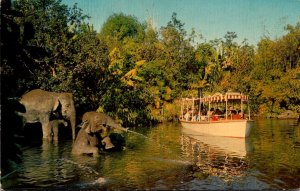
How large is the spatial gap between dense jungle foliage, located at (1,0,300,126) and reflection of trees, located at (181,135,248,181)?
37.4 ft

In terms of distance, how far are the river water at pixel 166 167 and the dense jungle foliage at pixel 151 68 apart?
9079mm

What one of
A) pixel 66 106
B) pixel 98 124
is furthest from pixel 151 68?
pixel 98 124

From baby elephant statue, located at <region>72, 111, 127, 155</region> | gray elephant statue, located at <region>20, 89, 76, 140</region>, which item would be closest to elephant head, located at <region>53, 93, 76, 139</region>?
gray elephant statue, located at <region>20, 89, 76, 140</region>

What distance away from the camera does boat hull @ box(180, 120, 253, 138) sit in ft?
→ 88.9

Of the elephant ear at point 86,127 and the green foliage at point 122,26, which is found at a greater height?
the green foliage at point 122,26

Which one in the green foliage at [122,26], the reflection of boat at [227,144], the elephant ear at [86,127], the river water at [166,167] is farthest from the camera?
the green foliage at [122,26]

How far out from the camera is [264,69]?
169ft

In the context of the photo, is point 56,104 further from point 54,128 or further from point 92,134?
point 92,134

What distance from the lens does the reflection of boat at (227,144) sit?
21641mm

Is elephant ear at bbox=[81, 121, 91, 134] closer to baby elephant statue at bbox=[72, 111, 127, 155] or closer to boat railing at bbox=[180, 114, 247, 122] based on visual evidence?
baby elephant statue at bbox=[72, 111, 127, 155]

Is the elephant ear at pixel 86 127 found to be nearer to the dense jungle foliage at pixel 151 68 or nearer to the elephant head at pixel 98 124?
the elephant head at pixel 98 124

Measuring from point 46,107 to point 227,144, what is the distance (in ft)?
35.5

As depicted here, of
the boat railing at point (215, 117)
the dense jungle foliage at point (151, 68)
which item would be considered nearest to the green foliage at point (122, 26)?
the dense jungle foliage at point (151, 68)

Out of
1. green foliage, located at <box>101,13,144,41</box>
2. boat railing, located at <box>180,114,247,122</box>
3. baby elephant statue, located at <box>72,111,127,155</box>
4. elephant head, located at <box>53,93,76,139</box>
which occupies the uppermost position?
green foliage, located at <box>101,13,144,41</box>
